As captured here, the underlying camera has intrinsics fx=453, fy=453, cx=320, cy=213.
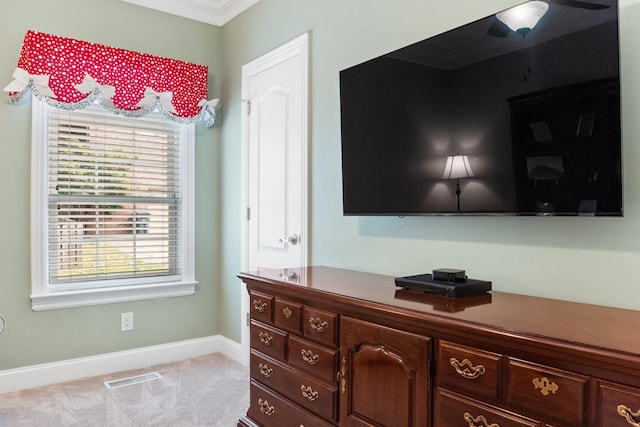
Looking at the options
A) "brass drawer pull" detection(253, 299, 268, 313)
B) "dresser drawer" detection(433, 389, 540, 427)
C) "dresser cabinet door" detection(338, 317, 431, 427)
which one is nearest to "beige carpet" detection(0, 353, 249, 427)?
"brass drawer pull" detection(253, 299, 268, 313)

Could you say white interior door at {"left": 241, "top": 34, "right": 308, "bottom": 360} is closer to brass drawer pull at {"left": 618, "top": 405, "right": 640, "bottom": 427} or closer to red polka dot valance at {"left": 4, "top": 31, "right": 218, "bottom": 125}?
red polka dot valance at {"left": 4, "top": 31, "right": 218, "bottom": 125}

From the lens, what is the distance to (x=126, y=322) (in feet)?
10.6

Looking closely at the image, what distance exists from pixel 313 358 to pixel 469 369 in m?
0.74

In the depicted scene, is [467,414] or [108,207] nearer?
[467,414]

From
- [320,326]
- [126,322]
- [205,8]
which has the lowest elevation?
[126,322]

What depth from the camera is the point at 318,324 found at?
5.85ft

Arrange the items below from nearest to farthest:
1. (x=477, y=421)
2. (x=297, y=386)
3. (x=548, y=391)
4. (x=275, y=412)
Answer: (x=548, y=391) → (x=477, y=421) → (x=297, y=386) → (x=275, y=412)

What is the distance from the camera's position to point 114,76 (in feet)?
10.0

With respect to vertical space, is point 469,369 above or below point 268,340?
above

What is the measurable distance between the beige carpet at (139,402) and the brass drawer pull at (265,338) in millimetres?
633

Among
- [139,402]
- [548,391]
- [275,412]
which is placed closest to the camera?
[548,391]

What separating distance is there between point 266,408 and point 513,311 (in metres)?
1.30

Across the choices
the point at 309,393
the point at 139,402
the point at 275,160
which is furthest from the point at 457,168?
the point at 139,402

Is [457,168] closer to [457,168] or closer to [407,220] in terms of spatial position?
[457,168]
